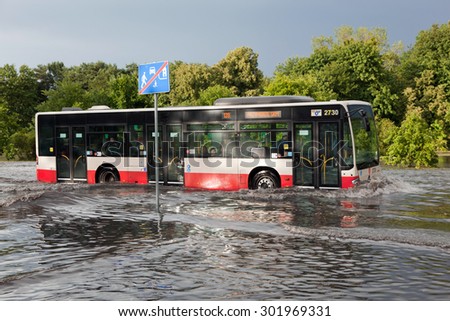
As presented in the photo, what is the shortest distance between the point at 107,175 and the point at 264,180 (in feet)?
23.8

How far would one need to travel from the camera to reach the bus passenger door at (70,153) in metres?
24.8

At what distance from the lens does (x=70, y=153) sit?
25.1m

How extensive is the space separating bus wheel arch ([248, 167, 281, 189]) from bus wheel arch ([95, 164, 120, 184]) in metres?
6.06

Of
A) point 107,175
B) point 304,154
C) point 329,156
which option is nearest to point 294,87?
point 107,175

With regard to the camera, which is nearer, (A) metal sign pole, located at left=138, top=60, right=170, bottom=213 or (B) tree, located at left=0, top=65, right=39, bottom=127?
(A) metal sign pole, located at left=138, top=60, right=170, bottom=213

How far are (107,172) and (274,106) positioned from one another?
7780 millimetres

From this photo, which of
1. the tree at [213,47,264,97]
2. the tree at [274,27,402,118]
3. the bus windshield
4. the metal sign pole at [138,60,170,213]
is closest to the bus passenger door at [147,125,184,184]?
the bus windshield

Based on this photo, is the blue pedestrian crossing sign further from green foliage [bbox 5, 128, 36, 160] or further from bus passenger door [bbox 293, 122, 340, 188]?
green foliage [bbox 5, 128, 36, 160]

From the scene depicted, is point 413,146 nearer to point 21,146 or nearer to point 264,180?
point 264,180

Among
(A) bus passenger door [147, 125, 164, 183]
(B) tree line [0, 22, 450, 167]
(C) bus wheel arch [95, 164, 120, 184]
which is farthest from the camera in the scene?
(B) tree line [0, 22, 450, 167]

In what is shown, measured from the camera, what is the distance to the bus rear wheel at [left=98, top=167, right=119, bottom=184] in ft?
79.1

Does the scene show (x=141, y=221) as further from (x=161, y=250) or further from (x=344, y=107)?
(x=344, y=107)

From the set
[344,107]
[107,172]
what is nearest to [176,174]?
[107,172]
